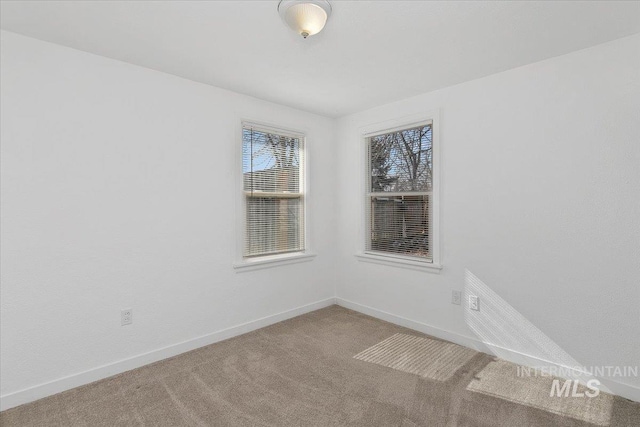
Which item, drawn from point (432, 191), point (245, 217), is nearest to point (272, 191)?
point (245, 217)

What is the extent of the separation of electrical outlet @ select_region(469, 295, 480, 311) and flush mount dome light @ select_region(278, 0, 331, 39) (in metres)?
2.49

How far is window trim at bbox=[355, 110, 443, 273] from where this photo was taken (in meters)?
3.12

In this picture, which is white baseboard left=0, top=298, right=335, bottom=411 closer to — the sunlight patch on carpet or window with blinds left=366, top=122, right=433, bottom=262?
window with blinds left=366, top=122, right=433, bottom=262

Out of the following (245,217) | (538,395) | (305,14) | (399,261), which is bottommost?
(538,395)

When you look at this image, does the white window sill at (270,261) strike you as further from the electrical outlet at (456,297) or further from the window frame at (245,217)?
the electrical outlet at (456,297)

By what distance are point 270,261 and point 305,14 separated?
2351mm

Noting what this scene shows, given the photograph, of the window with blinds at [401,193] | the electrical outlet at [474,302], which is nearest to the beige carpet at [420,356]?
the electrical outlet at [474,302]

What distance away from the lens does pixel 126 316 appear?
252 centimetres

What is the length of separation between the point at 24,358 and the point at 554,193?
3.89m

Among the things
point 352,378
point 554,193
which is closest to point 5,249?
point 352,378

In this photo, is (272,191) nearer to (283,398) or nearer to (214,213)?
(214,213)

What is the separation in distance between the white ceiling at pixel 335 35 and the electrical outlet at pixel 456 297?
193 centimetres

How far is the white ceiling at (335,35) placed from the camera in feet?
6.06

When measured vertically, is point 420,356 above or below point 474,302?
below
